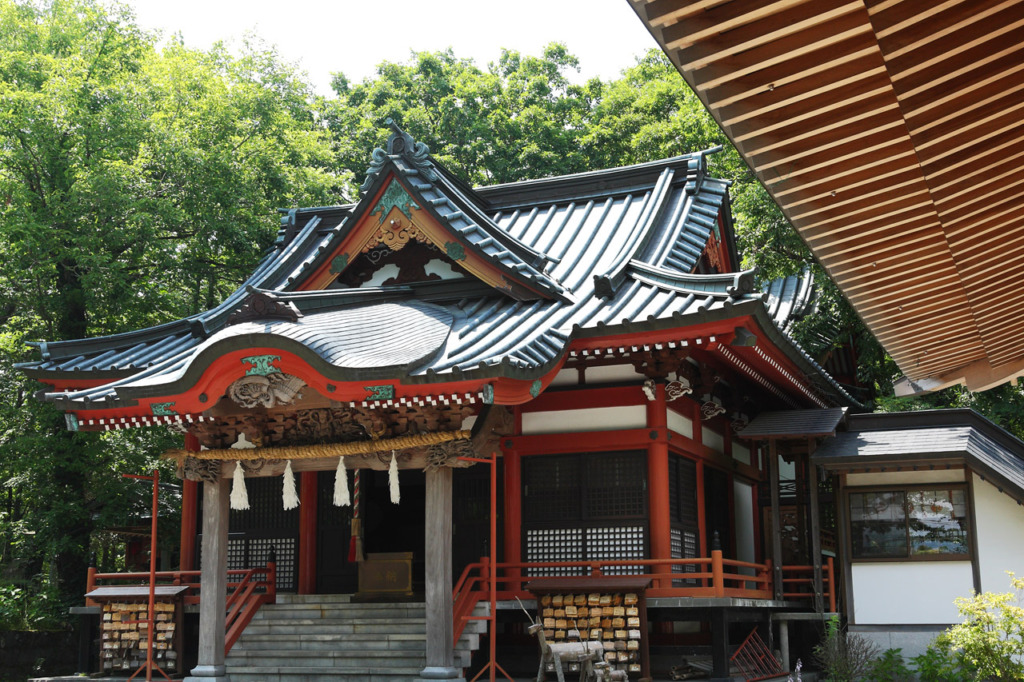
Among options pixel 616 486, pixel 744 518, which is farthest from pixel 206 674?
pixel 744 518

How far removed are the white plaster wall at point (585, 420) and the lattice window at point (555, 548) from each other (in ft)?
4.90

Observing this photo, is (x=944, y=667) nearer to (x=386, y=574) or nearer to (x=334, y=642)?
(x=386, y=574)

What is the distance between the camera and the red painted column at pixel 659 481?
1430 cm

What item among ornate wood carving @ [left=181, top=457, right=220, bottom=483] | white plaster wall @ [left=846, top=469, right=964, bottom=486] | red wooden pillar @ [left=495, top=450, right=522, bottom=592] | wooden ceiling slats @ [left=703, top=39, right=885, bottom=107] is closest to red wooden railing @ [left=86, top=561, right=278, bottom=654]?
ornate wood carving @ [left=181, top=457, right=220, bottom=483]

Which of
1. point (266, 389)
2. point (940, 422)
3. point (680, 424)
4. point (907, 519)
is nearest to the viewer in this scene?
point (266, 389)

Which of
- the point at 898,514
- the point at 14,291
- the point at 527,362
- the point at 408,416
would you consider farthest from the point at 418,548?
the point at 14,291

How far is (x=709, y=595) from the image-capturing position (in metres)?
13.7

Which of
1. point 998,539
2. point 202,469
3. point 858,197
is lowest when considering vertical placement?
point 998,539

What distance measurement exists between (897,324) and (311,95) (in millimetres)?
40147

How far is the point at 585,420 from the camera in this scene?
49.4 ft

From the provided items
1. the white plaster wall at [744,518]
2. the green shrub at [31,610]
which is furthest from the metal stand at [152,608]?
the white plaster wall at [744,518]

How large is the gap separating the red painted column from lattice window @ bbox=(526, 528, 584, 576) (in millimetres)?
1122

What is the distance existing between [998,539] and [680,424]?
209 inches

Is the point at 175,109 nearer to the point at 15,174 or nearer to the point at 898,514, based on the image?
the point at 15,174
